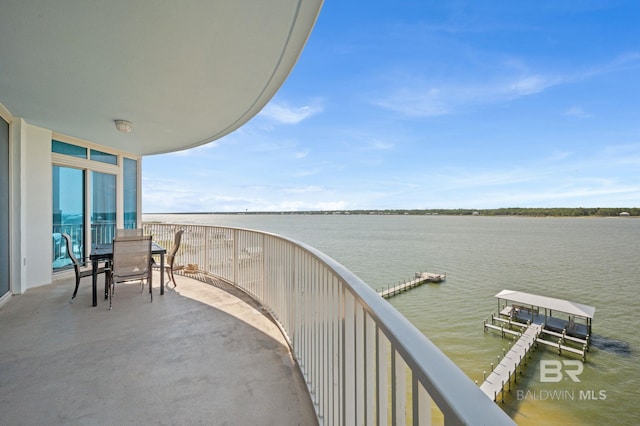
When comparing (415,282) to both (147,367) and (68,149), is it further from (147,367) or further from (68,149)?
(147,367)

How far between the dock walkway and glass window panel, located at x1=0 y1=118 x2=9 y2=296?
39.0ft

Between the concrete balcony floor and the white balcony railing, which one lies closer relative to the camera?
the white balcony railing

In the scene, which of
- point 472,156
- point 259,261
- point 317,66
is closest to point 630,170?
point 472,156

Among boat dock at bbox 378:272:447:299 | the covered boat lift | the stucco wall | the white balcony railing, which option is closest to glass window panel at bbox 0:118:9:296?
the stucco wall

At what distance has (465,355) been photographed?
13.2 metres

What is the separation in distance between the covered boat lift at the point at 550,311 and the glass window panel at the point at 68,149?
57.9ft

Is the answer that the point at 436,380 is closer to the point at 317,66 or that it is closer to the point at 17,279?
the point at 17,279

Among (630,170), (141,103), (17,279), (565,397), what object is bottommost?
(565,397)

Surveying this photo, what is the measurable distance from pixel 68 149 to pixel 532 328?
20148 millimetres

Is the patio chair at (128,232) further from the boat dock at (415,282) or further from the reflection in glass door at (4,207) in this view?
the boat dock at (415,282)

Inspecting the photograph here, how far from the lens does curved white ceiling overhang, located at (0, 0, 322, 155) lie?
1.97m

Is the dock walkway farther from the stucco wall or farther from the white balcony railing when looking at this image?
the stucco wall

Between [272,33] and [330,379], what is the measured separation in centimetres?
248

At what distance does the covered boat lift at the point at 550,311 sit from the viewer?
1321cm
